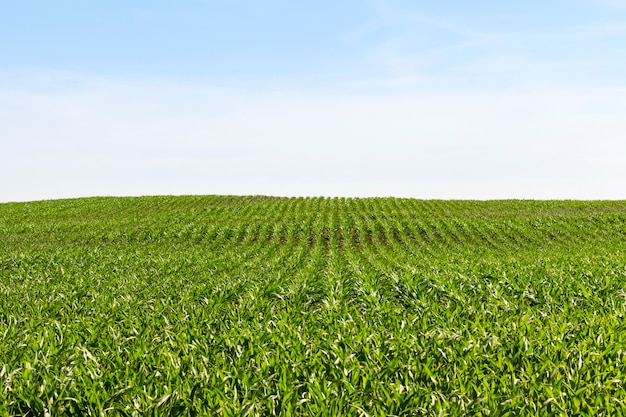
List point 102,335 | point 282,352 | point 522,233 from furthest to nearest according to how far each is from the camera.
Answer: point 522,233
point 102,335
point 282,352

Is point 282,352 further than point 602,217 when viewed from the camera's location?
No

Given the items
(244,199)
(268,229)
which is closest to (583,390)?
(268,229)

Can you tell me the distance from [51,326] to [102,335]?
1179 mm

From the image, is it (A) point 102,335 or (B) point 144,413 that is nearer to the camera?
(B) point 144,413

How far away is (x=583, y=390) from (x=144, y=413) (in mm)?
3523

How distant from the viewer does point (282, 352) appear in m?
6.08

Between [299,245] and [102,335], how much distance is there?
2755 centimetres

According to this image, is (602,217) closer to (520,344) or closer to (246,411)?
(520,344)

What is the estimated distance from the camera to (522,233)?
41031 millimetres

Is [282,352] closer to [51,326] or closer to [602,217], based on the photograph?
[51,326]

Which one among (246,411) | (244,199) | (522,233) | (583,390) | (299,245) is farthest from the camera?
(244,199)

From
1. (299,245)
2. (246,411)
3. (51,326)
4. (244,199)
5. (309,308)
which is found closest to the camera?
(246,411)

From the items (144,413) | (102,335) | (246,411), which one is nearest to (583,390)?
(246,411)

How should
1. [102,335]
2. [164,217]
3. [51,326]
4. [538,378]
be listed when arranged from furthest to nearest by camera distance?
[164,217], [51,326], [102,335], [538,378]
